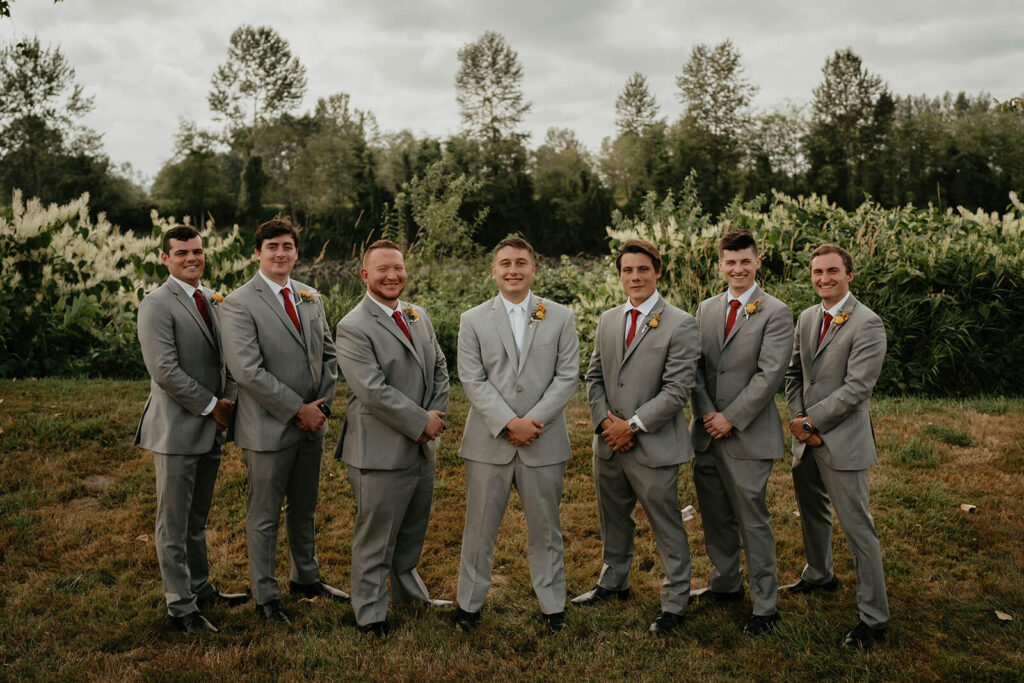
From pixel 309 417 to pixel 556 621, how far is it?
190cm

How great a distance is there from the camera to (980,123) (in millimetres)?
42625

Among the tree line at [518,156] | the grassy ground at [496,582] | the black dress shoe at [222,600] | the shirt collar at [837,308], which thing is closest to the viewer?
the grassy ground at [496,582]

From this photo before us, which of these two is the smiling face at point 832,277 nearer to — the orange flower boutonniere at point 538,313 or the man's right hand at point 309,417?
the orange flower boutonniere at point 538,313

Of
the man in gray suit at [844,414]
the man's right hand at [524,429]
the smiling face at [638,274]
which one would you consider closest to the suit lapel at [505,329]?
the man's right hand at [524,429]

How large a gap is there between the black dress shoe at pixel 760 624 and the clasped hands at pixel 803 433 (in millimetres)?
1019

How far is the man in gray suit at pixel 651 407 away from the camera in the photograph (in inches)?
163

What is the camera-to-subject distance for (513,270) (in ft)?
13.6

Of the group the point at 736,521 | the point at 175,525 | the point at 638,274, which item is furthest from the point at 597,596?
the point at 175,525

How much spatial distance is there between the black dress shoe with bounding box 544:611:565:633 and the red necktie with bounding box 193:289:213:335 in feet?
8.81

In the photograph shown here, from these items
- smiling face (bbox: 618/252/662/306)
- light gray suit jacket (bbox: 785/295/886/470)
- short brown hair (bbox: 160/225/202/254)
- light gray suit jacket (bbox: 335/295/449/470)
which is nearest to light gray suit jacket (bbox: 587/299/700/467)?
smiling face (bbox: 618/252/662/306)

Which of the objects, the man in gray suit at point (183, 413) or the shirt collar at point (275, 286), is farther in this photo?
the shirt collar at point (275, 286)

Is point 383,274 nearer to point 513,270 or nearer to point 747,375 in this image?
point 513,270

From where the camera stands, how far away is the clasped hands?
13.4 ft

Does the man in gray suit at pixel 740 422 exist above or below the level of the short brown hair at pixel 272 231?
below
